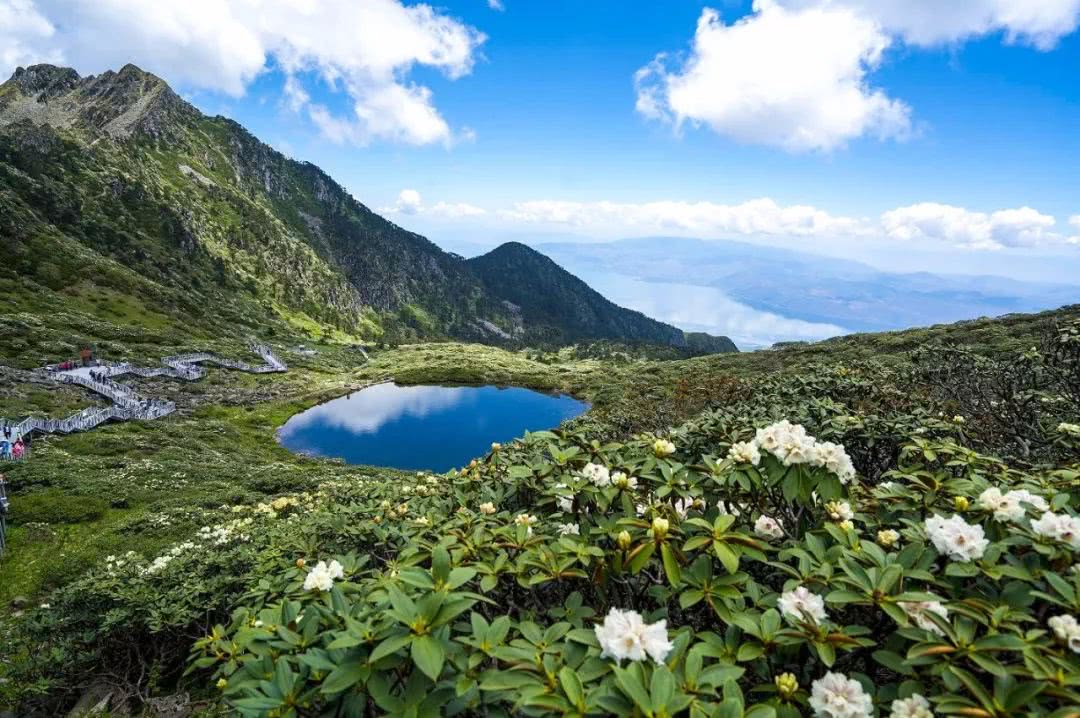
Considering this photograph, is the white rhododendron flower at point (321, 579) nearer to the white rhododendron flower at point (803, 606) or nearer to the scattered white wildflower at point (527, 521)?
the scattered white wildflower at point (527, 521)

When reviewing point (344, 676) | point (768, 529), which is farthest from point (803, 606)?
point (344, 676)

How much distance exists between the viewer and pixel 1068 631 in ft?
8.62

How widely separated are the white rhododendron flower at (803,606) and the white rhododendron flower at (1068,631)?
1105mm

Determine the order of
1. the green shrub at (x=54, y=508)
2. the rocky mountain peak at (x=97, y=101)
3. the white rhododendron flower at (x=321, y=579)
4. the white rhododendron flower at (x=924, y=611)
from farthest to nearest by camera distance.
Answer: the rocky mountain peak at (x=97, y=101) < the green shrub at (x=54, y=508) < the white rhododendron flower at (x=321, y=579) < the white rhododendron flower at (x=924, y=611)

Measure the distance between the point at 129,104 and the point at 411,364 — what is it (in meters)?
181

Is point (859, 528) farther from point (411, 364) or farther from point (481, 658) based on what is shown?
point (411, 364)

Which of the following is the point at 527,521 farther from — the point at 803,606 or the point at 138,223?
the point at 138,223

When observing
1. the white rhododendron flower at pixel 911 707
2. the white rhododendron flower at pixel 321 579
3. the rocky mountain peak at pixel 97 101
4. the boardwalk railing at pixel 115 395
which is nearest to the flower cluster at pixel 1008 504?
the white rhododendron flower at pixel 911 707

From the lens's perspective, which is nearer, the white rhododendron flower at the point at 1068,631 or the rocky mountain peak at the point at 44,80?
the white rhododendron flower at the point at 1068,631

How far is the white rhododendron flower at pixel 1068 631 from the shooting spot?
8.51ft

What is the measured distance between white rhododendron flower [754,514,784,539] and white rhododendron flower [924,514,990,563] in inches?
43.5

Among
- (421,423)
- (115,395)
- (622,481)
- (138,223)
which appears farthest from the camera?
(138,223)

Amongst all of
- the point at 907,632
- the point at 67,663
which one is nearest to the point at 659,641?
the point at 907,632

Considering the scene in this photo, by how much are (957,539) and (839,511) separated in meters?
0.82
